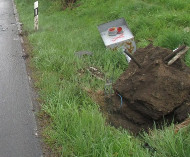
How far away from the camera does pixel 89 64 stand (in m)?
6.54

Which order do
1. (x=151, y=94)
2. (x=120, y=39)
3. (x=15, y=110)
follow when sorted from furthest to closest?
(x=120, y=39) → (x=15, y=110) → (x=151, y=94)

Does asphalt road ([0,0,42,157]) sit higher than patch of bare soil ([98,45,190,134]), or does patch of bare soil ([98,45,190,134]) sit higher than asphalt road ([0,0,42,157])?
patch of bare soil ([98,45,190,134])

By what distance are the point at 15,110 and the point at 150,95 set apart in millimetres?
2395

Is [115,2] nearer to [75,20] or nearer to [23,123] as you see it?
[75,20]

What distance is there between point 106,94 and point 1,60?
4036 millimetres

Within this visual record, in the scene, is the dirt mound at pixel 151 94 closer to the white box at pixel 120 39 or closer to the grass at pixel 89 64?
the grass at pixel 89 64

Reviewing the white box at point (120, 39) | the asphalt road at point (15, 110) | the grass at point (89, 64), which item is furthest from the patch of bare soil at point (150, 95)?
the white box at point (120, 39)

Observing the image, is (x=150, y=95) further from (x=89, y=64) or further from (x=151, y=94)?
(x=89, y=64)

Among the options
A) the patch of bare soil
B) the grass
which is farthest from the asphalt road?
the patch of bare soil

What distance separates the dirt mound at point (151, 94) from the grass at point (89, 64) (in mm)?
415

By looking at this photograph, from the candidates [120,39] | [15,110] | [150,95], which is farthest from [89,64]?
[150,95]

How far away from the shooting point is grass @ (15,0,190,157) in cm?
351

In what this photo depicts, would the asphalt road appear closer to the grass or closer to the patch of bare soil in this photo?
the grass

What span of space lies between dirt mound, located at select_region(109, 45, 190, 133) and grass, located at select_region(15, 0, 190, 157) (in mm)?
415
